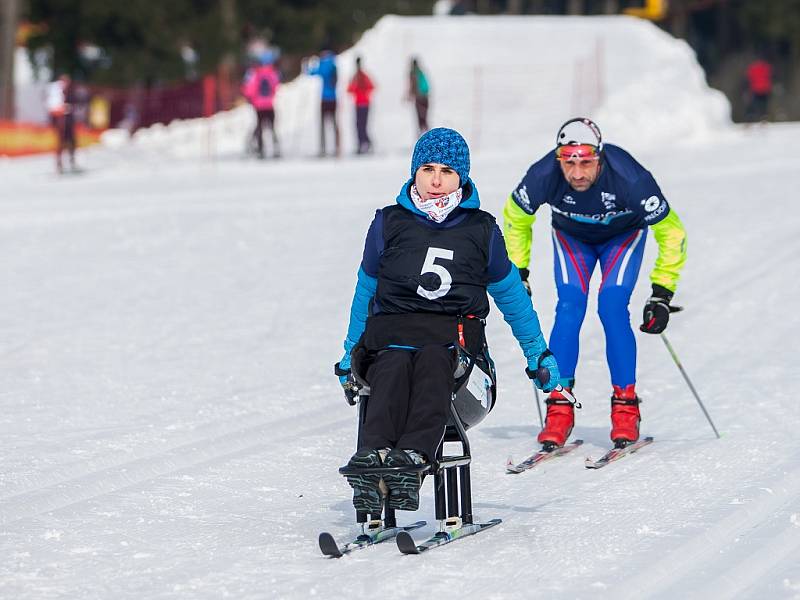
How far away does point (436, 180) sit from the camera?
5582 millimetres

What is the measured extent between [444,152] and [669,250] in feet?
7.47

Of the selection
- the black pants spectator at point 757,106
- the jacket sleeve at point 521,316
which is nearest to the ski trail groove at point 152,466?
the jacket sleeve at point 521,316

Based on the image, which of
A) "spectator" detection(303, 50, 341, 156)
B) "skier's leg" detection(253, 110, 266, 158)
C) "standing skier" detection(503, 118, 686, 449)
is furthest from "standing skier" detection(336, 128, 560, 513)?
"skier's leg" detection(253, 110, 266, 158)

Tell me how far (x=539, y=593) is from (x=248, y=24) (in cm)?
3797

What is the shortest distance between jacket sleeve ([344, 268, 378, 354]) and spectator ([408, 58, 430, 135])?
1916 cm

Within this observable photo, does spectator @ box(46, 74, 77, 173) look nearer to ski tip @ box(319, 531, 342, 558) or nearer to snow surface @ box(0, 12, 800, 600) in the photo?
snow surface @ box(0, 12, 800, 600)

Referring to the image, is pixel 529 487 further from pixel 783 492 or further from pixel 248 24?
pixel 248 24

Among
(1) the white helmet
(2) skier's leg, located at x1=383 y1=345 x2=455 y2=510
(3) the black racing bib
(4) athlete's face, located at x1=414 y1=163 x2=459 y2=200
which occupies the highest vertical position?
(1) the white helmet

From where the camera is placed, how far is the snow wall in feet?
88.5

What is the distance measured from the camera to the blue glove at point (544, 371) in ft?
19.3

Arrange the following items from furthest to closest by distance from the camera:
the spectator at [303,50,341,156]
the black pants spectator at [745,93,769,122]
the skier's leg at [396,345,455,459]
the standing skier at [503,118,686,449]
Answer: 1. the black pants spectator at [745,93,769,122]
2. the spectator at [303,50,341,156]
3. the standing skier at [503,118,686,449]
4. the skier's leg at [396,345,455,459]

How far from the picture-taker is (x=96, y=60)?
4200cm

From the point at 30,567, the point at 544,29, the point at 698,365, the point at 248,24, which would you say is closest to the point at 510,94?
the point at 544,29

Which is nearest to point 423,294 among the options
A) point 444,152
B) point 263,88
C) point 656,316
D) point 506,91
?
point 444,152
